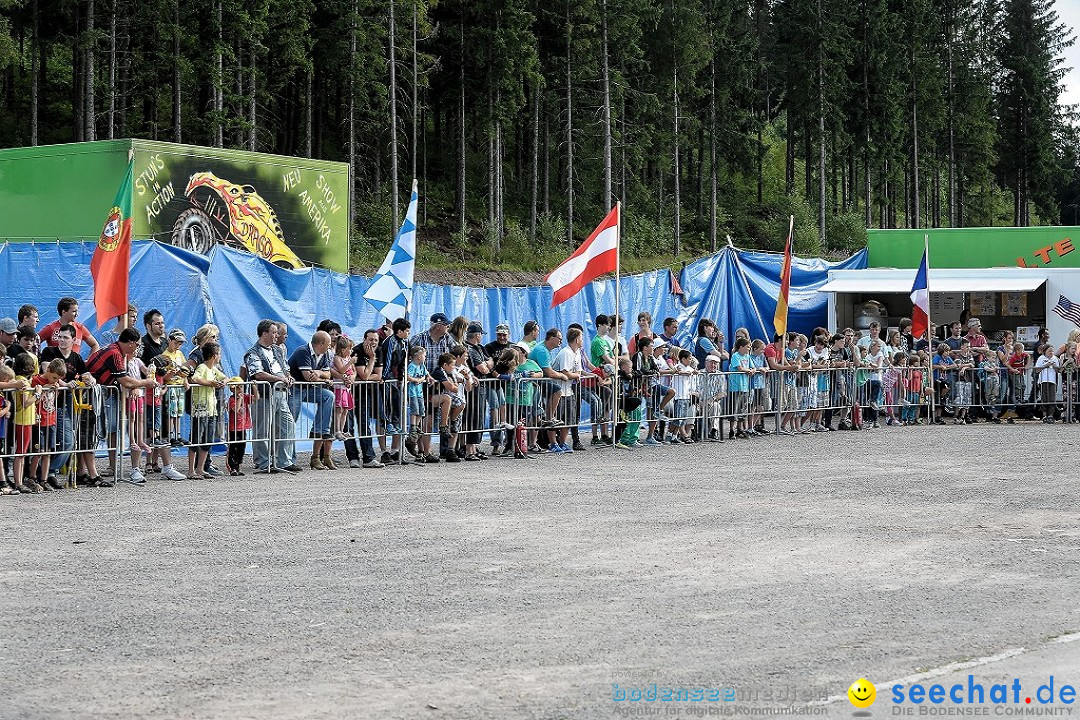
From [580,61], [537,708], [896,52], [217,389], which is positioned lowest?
[537,708]

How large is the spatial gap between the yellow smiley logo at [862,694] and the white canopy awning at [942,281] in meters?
24.3

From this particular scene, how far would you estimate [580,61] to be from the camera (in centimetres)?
5700

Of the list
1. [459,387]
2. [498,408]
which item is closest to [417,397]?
[459,387]

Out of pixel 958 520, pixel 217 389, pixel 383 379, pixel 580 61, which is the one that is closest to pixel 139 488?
pixel 217 389

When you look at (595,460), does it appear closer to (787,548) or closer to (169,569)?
(787,548)

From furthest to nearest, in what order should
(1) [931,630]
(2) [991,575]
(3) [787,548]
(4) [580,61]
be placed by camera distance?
(4) [580,61] → (3) [787,548] → (2) [991,575] → (1) [931,630]

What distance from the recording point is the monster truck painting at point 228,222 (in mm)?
18641

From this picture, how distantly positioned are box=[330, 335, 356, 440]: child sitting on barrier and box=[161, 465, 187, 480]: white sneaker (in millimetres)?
2059

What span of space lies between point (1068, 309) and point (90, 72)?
2914 centimetres

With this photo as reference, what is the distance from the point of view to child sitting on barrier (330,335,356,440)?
55.3 ft

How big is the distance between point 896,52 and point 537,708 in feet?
239

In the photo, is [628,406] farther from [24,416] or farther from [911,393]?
[24,416]

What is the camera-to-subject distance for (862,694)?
6.10 m

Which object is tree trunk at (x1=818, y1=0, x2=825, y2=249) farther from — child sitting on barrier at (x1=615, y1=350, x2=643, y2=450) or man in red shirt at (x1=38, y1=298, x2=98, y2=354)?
man in red shirt at (x1=38, y1=298, x2=98, y2=354)
